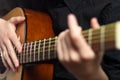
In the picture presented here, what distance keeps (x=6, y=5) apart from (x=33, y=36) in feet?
1.29

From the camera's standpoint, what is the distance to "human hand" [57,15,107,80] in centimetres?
61

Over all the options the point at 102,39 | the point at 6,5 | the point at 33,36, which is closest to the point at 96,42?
the point at 102,39

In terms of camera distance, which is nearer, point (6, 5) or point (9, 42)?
point (9, 42)

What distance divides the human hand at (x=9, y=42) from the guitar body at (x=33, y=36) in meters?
0.02

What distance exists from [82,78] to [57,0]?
21.0 inches

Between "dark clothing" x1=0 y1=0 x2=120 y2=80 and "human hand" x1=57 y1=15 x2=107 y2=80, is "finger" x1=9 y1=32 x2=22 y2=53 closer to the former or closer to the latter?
"dark clothing" x1=0 y1=0 x2=120 y2=80

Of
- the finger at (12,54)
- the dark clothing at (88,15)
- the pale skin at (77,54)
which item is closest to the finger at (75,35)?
the pale skin at (77,54)

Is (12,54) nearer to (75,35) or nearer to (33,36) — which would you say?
(33,36)

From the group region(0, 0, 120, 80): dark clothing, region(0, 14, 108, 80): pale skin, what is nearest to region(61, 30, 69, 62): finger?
region(0, 14, 108, 80): pale skin

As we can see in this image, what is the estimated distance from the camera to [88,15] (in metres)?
0.98

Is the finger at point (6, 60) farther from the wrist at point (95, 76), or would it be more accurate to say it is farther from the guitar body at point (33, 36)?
the wrist at point (95, 76)

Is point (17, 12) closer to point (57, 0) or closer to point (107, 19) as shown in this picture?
point (57, 0)

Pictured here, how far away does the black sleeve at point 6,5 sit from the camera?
1.32 meters

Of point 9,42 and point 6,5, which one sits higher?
point 6,5
